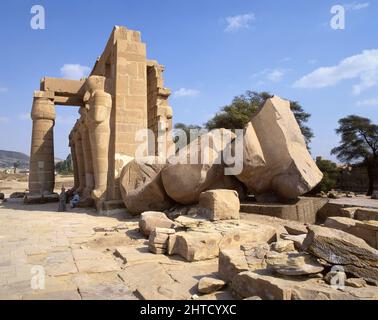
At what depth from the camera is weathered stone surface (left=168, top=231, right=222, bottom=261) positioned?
3277 millimetres

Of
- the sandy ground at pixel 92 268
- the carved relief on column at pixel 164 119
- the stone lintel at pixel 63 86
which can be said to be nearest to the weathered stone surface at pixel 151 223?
the sandy ground at pixel 92 268

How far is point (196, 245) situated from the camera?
3316 mm

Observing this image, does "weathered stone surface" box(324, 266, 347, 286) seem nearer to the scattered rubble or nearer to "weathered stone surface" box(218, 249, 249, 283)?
"weathered stone surface" box(218, 249, 249, 283)

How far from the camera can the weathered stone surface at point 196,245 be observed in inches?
129

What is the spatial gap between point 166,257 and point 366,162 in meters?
22.4

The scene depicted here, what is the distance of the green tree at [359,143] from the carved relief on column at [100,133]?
19.1 metres

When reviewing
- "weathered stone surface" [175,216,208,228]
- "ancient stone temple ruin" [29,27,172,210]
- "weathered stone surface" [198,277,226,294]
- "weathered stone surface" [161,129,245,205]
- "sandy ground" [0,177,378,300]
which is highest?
"ancient stone temple ruin" [29,27,172,210]

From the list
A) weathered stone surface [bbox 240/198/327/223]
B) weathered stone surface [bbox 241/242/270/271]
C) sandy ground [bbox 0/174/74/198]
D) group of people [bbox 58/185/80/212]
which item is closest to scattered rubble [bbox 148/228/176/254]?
weathered stone surface [bbox 241/242/270/271]

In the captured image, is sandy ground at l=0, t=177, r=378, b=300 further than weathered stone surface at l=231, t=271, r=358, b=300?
Yes

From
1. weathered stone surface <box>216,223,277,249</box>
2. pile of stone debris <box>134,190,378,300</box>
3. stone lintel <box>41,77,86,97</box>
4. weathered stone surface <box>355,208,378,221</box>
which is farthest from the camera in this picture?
stone lintel <box>41,77,86,97</box>

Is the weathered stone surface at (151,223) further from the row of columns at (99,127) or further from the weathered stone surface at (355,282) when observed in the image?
the row of columns at (99,127)

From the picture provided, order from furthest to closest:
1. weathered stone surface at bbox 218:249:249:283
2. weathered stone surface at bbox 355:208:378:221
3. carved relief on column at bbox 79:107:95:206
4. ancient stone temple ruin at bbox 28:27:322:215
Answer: carved relief on column at bbox 79:107:95:206, ancient stone temple ruin at bbox 28:27:322:215, weathered stone surface at bbox 355:208:378:221, weathered stone surface at bbox 218:249:249:283

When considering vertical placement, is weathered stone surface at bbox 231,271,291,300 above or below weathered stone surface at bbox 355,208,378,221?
below

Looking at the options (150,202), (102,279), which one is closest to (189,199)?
(150,202)
